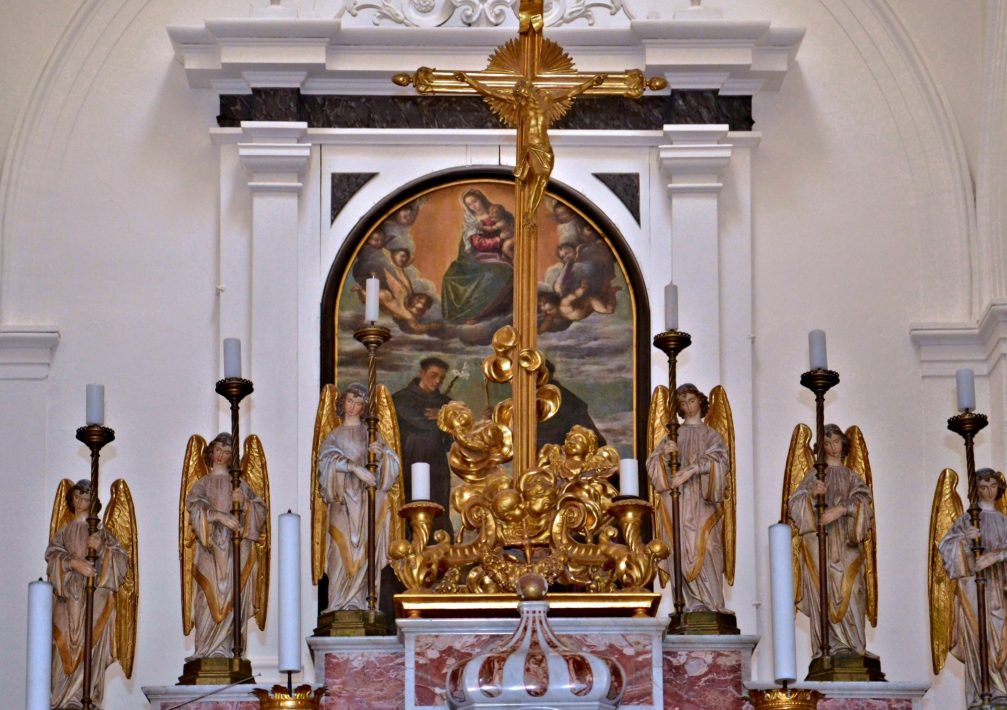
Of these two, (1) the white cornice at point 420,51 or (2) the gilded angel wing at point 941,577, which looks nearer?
(2) the gilded angel wing at point 941,577

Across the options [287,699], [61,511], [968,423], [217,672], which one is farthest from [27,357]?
[968,423]

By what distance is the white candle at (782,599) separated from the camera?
351 inches

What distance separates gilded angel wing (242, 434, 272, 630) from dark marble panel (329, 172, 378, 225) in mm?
1815

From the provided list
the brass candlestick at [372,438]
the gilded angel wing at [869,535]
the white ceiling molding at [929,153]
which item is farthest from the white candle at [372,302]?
the white ceiling molding at [929,153]

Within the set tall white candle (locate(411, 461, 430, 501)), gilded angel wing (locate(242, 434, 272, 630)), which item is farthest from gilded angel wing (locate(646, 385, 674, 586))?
gilded angel wing (locate(242, 434, 272, 630))

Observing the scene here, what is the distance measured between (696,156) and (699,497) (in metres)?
2.52

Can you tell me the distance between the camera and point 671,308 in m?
10.9

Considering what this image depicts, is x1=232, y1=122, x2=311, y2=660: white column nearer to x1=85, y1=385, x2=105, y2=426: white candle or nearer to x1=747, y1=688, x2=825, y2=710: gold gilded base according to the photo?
x1=85, y1=385, x2=105, y2=426: white candle

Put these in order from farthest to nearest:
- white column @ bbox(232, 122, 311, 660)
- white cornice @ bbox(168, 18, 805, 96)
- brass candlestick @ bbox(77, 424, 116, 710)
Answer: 1. white cornice @ bbox(168, 18, 805, 96)
2. white column @ bbox(232, 122, 311, 660)
3. brass candlestick @ bbox(77, 424, 116, 710)

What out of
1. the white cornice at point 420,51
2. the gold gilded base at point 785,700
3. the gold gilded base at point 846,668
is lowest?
the gold gilded base at point 785,700

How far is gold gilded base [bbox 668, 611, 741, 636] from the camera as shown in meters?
10.4

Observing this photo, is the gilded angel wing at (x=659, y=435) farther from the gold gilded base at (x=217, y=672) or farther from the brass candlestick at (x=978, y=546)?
the gold gilded base at (x=217, y=672)

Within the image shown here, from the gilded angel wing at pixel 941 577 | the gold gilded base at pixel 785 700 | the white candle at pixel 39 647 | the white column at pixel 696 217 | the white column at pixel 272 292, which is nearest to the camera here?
the white candle at pixel 39 647

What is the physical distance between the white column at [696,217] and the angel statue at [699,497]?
1.46m
